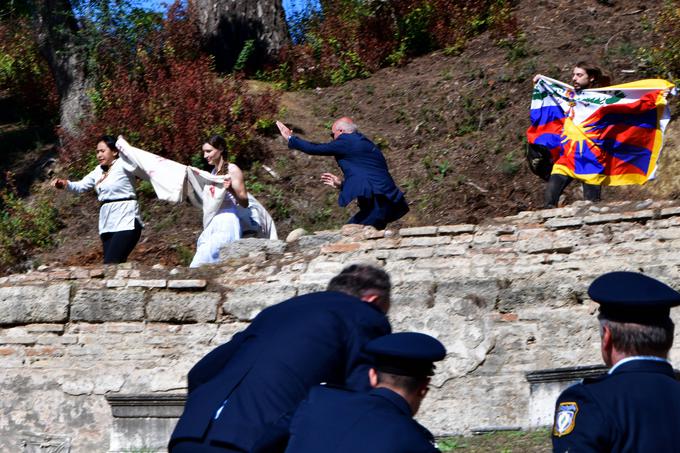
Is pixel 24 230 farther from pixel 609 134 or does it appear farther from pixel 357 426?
pixel 357 426

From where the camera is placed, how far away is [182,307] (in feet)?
26.8

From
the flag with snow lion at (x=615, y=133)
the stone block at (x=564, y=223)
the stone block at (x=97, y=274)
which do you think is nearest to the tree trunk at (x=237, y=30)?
the flag with snow lion at (x=615, y=133)

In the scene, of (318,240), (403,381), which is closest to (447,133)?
(318,240)

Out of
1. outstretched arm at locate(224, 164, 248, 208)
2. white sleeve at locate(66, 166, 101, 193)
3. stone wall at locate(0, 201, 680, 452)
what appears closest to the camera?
stone wall at locate(0, 201, 680, 452)

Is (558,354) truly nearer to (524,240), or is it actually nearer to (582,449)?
(524,240)

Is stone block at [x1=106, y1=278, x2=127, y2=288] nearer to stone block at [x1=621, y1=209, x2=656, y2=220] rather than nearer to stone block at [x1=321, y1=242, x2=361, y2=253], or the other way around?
stone block at [x1=321, y1=242, x2=361, y2=253]

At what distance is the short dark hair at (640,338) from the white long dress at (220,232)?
5747 millimetres

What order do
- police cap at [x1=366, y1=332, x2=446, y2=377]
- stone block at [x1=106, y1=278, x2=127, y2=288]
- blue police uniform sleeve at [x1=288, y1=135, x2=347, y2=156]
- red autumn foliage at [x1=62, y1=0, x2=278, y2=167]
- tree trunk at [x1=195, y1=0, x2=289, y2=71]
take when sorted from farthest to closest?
tree trunk at [x1=195, y1=0, x2=289, y2=71]
red autumn foliage at [x1=62, y1=0, x2=278, y2=167]
blue police uniform sleeve at [x1=288, y1=135, x2=347, y2=156]
stone block at [x1=106, y1=278, x2=127, y2=288]
police cap at [x1=366, y1=332, x2=446, y2=377]

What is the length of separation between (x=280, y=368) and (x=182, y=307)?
4.40 meters

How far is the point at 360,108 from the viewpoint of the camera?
14.2 m

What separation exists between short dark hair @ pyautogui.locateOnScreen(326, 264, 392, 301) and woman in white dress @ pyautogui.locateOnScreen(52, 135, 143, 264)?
4969 millimetres

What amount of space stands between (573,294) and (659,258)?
658 mm

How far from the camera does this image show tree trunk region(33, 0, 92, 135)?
14.6m

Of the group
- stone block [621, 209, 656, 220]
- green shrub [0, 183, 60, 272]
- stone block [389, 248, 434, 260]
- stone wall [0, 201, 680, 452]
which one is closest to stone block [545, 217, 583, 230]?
stone wall [0, 201, 680, 452]
